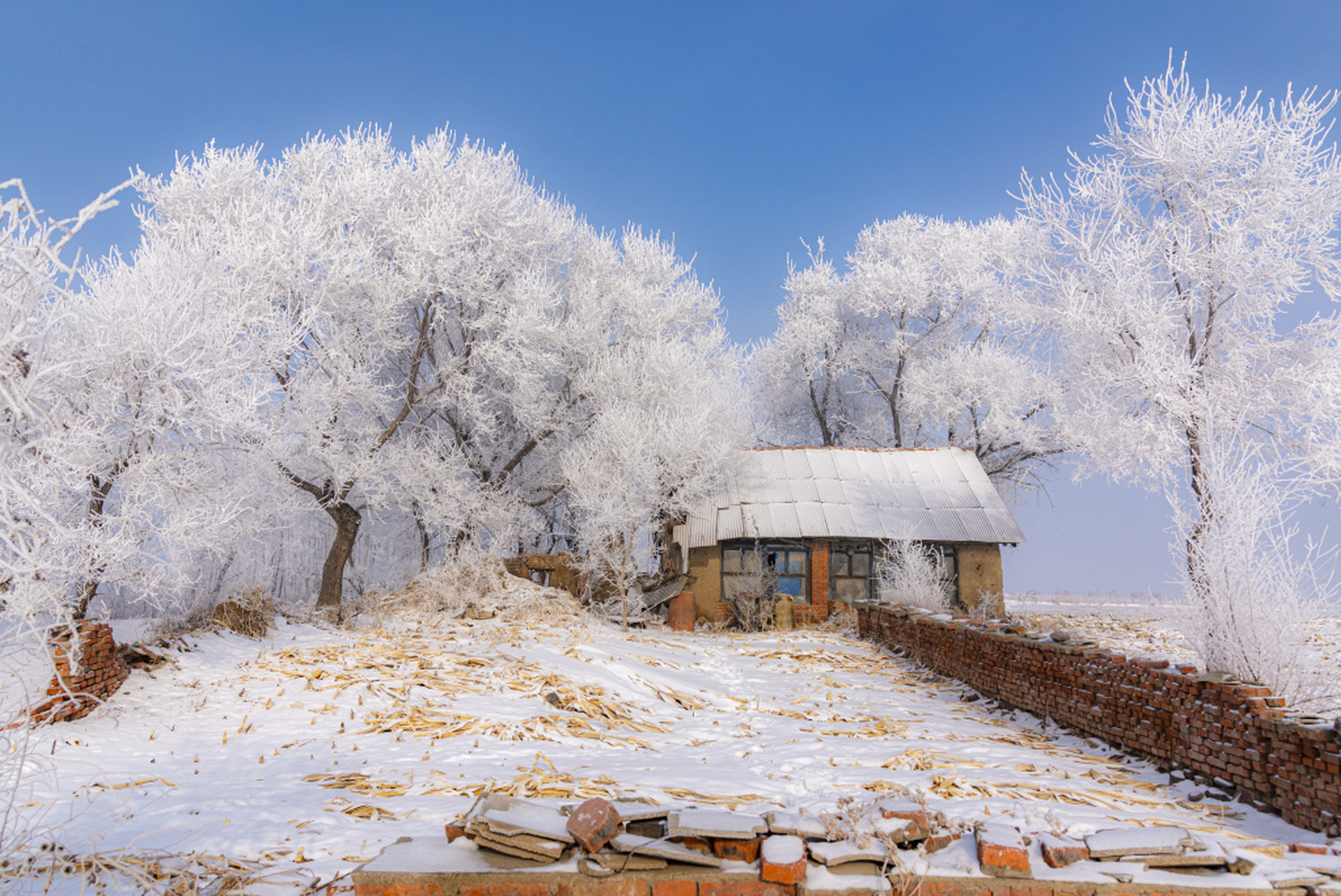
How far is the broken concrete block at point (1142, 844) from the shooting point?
3561 mm

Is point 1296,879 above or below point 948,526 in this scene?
below

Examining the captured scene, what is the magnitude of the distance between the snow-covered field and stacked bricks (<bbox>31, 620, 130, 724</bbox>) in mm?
182

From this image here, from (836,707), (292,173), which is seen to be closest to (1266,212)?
(836,707)

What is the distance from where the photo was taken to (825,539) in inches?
768

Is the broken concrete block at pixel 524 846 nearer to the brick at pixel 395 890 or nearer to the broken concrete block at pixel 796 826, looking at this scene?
the brick at pixel 395 890

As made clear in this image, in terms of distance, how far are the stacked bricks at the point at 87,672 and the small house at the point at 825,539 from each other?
13.1 m

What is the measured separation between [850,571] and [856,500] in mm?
1969

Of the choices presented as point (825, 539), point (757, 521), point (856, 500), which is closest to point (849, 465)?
point (856, 500)

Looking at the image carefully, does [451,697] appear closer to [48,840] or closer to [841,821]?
[48,840]

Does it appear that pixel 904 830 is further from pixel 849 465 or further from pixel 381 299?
pixel 849 465

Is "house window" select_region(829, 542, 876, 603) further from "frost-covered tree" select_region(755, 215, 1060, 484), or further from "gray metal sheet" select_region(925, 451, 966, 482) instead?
"frost-covered tree" select_region(755, 215, 1060, 484)

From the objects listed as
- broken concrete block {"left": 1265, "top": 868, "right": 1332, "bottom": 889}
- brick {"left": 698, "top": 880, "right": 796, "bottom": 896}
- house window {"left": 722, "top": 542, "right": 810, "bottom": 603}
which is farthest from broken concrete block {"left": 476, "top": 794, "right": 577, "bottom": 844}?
house window {"left": 722, "top": 542, "right": 810, "bottom": 603}

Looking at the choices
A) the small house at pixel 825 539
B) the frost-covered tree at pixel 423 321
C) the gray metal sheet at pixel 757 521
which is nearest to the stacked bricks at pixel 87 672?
the frost-covered tree at pixel 423 321

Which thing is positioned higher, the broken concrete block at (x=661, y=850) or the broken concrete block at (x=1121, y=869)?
the broken concrete block at (x=661, y=850)
